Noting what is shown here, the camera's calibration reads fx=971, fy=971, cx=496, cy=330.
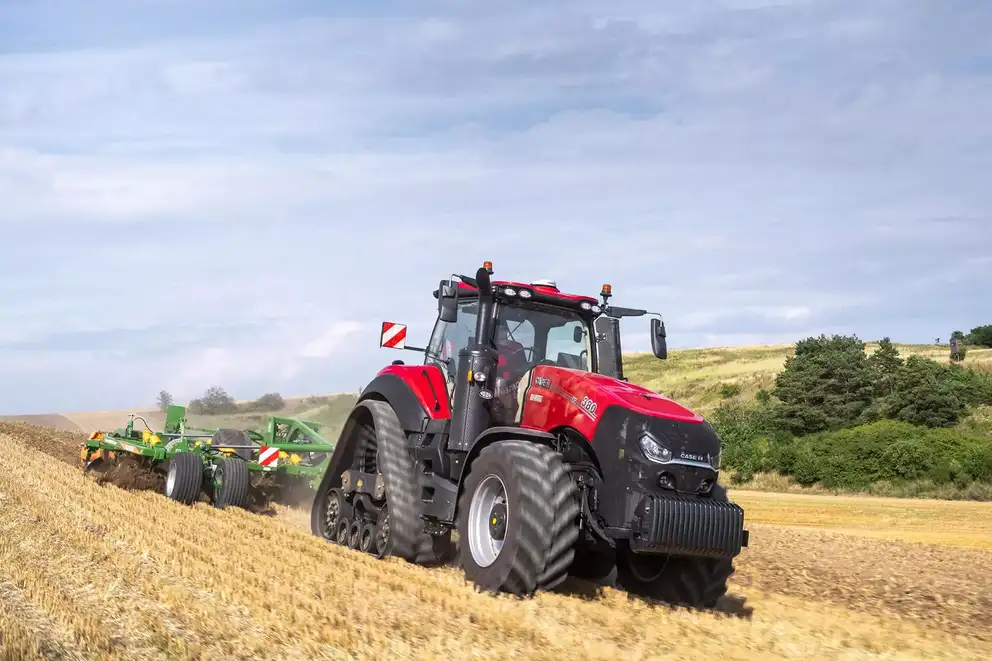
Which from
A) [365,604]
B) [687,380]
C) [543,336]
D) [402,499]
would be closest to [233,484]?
[402,499]

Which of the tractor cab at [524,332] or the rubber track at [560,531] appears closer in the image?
the rubber track at [560,531]

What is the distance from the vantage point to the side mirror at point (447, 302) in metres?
8.27

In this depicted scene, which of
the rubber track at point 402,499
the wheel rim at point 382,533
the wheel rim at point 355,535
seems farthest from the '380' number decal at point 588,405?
the wheel rim at point 355,535

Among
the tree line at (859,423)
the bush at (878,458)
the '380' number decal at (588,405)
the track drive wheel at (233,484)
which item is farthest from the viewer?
the tree line at (859,423)

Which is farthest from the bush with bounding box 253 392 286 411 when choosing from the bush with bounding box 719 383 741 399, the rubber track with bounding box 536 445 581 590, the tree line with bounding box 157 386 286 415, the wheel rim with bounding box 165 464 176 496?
the bush with bounding box 719 383 741 399

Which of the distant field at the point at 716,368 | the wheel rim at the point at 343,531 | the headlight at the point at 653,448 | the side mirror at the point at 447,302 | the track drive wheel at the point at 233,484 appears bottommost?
the wheel rim at the point at 343,531

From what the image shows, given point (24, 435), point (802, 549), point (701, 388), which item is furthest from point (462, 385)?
point (701, 388)

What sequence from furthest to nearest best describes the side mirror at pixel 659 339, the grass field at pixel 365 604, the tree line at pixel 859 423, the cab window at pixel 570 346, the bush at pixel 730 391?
the bush at pixel 730 391, the tree line at pixel 859 423, the cab window at pixel 570 346, the side mirror at pixel 659 339, the grass field at pixel 365 604

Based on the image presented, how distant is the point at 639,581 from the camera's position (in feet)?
25.7

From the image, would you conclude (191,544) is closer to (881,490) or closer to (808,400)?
(881,490)

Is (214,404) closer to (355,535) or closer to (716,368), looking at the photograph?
(355,535)

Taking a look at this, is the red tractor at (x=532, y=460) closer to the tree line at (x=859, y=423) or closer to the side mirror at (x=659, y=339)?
the side mirror at (x=659, y=339)

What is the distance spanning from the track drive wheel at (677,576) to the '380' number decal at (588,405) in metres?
1.06

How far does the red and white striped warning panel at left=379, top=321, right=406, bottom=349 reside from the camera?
30.7 feet
